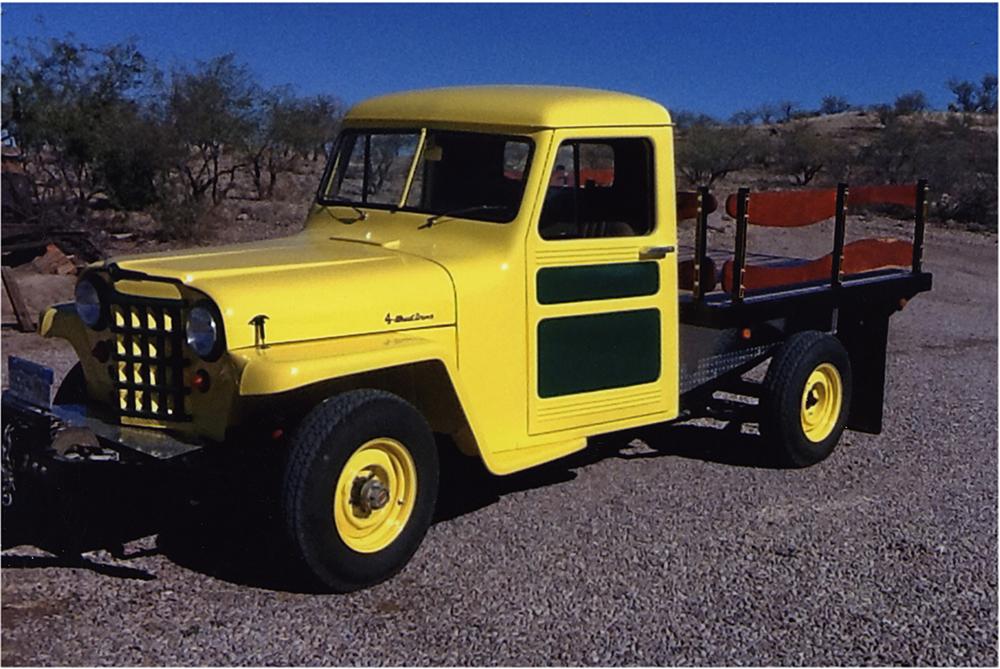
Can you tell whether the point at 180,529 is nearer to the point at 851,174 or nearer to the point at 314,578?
the point at 314,578

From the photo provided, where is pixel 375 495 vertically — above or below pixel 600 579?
above

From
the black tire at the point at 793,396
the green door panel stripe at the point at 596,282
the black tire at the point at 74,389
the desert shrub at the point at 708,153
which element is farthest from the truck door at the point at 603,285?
the desert shrub at the point at 708,153

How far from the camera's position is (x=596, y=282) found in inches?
219

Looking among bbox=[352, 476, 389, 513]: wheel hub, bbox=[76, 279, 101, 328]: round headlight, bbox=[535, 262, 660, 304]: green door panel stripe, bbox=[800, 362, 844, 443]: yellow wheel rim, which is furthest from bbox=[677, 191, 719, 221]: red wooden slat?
bbox=[76, 279, 101, 328]: round headlight

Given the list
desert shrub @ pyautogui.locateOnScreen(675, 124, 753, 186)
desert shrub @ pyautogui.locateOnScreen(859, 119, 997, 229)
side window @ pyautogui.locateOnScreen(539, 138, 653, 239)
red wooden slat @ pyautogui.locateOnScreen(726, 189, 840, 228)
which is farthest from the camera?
desert shrub @ pyautogui.locateOnScreen(675, 124, 753, 186)

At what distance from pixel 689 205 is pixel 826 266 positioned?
Result: 1319 mm

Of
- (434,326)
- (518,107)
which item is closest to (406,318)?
(434,326)

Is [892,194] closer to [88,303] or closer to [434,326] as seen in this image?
[434,326]

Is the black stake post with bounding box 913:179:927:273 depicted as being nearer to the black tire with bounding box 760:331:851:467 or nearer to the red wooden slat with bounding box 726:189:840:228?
the red wooden slat with bounding box 726:189:840:228

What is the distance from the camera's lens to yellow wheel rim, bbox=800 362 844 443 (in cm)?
692

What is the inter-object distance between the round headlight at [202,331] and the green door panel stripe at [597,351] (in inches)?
58.9

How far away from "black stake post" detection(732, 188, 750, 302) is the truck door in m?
0.54

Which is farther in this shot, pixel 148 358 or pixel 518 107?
pixel 518 107

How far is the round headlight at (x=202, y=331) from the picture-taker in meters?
4.55
